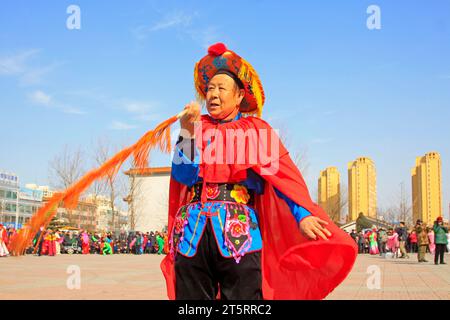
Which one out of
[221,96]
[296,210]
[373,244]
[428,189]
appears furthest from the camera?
[428,189]

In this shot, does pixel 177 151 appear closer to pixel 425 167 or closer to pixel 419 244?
pixel 419 244

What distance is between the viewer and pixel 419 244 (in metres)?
19.3

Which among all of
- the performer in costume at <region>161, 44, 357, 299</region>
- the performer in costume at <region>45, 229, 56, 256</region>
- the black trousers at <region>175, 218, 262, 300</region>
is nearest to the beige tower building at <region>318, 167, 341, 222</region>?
the performer in costume at <region>45, 229, 56, 256</region>

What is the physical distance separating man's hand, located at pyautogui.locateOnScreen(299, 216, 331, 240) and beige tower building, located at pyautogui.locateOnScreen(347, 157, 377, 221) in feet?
194

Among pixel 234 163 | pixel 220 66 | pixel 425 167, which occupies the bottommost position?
pixel 234 163

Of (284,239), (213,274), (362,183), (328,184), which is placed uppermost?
(328,184)

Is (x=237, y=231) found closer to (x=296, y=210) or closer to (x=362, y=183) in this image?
(x=296, y=210)

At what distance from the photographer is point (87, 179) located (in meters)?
3.13

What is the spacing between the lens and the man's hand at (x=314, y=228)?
3.12 metres

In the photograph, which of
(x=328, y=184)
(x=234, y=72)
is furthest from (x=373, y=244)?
(x=328, y=184)

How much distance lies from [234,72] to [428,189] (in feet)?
216

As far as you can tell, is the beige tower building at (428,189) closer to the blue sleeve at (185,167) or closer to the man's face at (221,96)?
the man's face at (221,96)
